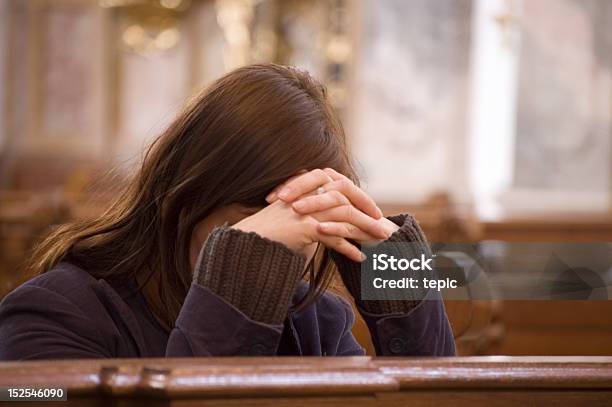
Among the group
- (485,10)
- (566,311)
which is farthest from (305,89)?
(485,10)

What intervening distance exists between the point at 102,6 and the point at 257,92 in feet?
35.8

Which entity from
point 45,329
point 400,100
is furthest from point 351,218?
point 400,100

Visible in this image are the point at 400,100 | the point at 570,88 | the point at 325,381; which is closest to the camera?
the point at 325,381

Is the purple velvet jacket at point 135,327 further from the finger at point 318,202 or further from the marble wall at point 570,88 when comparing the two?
the marble wall at point 570,88

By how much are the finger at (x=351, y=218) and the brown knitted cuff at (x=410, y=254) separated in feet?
0.12

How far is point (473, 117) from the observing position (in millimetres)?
9586

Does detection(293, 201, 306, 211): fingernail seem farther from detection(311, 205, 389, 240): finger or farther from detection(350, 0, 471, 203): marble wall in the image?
detection(350, 0, 471, 203): marble wall

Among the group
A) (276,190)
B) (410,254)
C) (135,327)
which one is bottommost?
(135,327)

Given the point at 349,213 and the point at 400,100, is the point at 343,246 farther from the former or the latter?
the point at 400,100

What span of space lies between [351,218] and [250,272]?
215 millimetres

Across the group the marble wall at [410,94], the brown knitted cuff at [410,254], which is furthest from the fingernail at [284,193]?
the marble wall at [410,94]

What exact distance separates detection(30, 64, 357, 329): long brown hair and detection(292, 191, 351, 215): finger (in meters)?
0.06

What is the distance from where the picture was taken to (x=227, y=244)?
1259 millimetres

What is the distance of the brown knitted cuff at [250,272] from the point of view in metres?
1.24
